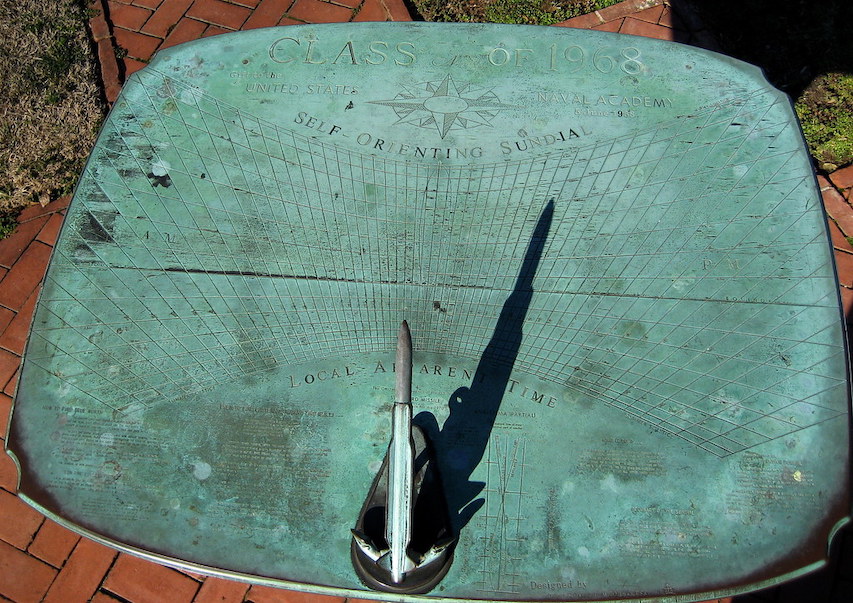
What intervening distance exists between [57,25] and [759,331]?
369cm

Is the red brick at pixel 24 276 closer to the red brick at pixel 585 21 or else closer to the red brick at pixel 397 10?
the red brick at pixel 397 10

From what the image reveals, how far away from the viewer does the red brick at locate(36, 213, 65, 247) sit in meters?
3.16

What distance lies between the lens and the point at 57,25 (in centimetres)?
349

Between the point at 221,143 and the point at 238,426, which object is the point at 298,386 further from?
the point at 221,143

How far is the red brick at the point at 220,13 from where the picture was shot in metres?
3.53

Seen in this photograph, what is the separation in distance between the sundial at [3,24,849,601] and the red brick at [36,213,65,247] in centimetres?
99

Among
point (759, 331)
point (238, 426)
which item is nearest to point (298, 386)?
point (238, 426)

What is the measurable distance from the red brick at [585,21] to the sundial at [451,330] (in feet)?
3.64

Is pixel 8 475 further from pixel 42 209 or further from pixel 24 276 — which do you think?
pixel 42 209

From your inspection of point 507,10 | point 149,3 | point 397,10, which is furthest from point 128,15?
point 507,10

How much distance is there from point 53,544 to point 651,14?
387 cm

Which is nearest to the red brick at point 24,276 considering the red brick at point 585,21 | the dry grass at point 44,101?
the dry grass at point 44,101

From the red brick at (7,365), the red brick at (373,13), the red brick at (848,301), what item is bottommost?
the red brick at (7,365)

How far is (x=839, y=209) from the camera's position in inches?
125
